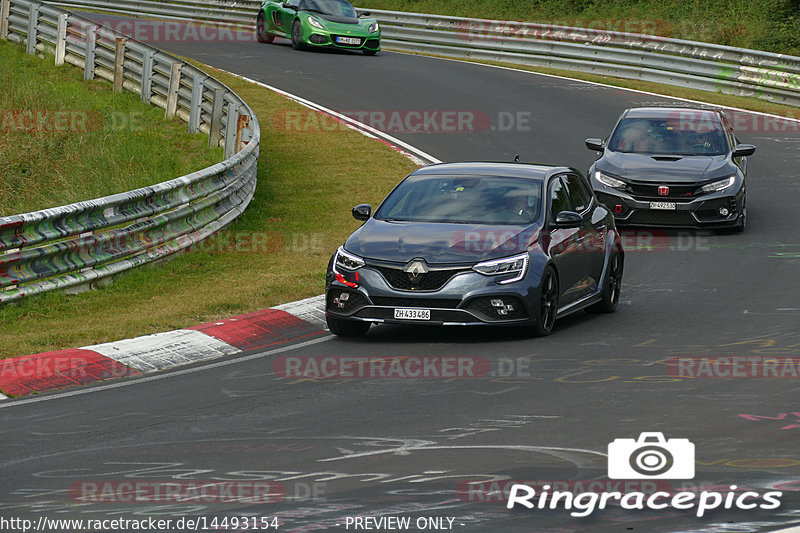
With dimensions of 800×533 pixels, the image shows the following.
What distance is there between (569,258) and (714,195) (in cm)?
653

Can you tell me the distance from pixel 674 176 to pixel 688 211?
1.72ft

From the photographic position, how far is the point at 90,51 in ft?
92.4

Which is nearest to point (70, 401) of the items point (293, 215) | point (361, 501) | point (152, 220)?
point (361, 501)

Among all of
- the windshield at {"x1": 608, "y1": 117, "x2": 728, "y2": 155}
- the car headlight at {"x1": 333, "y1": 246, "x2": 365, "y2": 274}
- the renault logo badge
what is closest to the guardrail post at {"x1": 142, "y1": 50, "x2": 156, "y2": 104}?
the windshield at {"x1": 608, "y1": 117, "x2": 728, "y2": 155}

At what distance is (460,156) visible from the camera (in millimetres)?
24047

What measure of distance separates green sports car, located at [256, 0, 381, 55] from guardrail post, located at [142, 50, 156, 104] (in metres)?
10.8

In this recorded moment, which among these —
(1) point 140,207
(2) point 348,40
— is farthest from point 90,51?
(1) point 140,207

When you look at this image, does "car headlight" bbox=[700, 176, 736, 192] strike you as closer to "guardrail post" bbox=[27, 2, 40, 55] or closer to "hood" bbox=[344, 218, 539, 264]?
"hood" bbox=[344, 218, 539, 264]

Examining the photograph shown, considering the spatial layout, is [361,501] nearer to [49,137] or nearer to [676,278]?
[676,278]

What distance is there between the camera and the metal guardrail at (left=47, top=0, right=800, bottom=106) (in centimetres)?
3170

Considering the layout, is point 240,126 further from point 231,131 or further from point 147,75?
point 147,75

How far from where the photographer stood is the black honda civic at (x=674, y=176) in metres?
18.3

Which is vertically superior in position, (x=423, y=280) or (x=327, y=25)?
(x=423, y=280)

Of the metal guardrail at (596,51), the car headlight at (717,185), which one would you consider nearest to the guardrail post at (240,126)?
the car headlight at (717,185)
